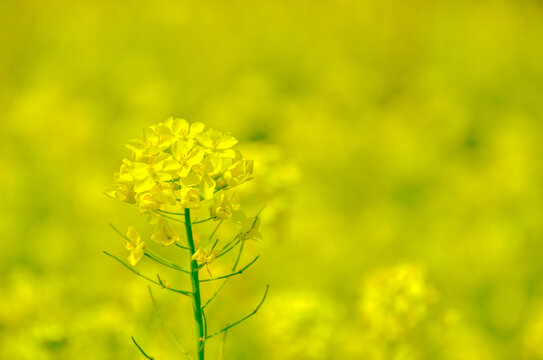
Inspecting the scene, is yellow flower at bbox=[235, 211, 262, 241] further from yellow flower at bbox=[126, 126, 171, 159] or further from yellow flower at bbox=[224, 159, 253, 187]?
yellow flower at bbox=[126, 126, 171, 159]

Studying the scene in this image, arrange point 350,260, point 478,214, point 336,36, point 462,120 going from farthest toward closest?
point 336,36, point 462,120, point 478,214, point 350,260

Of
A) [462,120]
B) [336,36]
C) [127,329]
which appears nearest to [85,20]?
[336,36]

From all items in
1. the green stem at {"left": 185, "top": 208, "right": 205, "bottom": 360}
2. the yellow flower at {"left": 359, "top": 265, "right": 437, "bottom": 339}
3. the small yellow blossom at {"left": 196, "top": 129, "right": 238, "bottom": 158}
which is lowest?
the green stem at {"left": 185, "top": 208, "right": 205, "bottom": 360}

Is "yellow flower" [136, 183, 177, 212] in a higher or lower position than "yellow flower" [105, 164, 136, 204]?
lower

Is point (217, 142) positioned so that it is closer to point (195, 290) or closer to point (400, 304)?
point (195, 290)

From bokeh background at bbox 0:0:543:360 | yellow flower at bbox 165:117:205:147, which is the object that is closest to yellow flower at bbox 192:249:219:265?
yellow flower at bbox 165:117:205:147

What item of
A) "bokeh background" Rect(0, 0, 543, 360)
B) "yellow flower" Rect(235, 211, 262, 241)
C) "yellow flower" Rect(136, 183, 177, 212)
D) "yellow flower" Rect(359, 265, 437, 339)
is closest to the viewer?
"yellow flower" Rect(136, 183, 177, 212)

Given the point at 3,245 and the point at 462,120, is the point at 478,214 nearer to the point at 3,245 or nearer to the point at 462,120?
the point at 462,120

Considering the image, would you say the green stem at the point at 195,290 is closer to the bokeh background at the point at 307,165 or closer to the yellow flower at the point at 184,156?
the yellow flower at the point at 184,156
